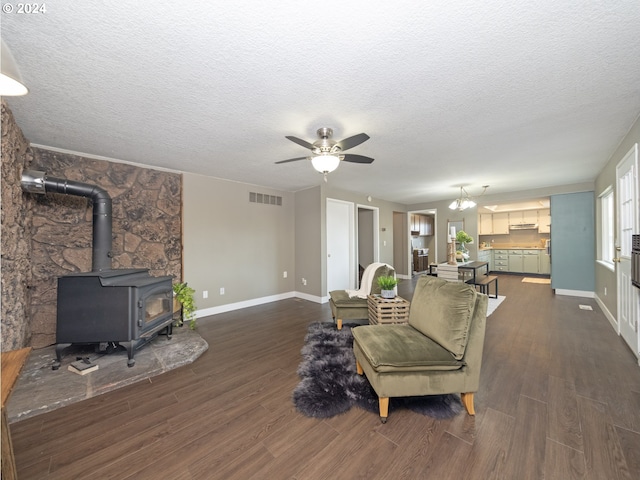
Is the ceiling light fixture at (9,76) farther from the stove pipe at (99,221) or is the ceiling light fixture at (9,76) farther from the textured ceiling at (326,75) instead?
the stove pipe at (99,221)

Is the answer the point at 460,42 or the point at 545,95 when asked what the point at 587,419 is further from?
the point at 460,42

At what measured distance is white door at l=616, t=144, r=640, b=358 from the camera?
2.58m

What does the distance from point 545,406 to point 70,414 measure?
3542 mm

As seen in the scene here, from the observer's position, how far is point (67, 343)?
2465mm

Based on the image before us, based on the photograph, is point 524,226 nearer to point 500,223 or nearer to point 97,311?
point 500,223

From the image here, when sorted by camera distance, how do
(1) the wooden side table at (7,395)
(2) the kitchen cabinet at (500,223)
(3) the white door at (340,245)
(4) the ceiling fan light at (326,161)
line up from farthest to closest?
(2) the kitchen cabinet at (500,223) < (3) the white door at (340,245) < (4) the ceiling fan light at (326,161) < (1) the wooden side table at (7,395)

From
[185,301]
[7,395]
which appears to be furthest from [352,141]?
[185,301]

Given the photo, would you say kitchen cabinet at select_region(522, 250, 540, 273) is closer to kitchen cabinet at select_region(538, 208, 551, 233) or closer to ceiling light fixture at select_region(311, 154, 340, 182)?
kitchen cabinet at select_region(538, 208, 551, 233)

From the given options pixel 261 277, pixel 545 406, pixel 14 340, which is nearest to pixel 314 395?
pixel 545 406

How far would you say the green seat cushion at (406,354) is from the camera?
5.62 ft

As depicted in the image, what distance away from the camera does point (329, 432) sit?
1.65 meters

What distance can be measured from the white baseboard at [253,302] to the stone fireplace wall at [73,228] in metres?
0.76


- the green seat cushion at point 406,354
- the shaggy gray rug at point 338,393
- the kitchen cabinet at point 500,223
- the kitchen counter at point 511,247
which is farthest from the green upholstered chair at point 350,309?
the kitchen cabinet at point 500,223

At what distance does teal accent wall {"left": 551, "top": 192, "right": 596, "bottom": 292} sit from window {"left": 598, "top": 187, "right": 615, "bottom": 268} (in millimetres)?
775
